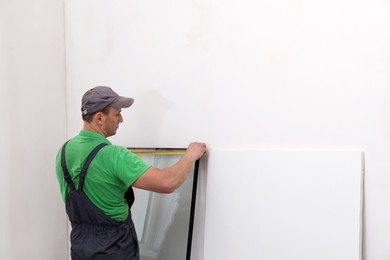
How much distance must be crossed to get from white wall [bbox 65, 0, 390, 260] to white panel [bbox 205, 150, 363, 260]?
6 centimetres

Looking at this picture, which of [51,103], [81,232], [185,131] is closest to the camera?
[81,232]

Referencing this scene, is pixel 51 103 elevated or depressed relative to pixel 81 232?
elevated

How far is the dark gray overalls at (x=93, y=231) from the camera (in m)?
1.76

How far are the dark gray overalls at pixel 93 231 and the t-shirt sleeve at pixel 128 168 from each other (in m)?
0.11

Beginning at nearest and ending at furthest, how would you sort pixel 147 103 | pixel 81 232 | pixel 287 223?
pixel 287 223
pixel 81 232
pixel 147 103

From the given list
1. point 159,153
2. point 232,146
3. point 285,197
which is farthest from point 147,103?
point 285,197

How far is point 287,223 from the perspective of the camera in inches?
65.8

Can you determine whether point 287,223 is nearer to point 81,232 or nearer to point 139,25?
point 81,232

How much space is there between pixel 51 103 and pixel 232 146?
134 cm

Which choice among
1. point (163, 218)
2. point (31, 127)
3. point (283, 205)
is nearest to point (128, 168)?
point (163, 218)

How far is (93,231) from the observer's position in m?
1.80

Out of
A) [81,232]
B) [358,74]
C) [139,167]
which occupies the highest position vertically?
[358,74]

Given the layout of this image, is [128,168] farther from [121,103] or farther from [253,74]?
[253,74]

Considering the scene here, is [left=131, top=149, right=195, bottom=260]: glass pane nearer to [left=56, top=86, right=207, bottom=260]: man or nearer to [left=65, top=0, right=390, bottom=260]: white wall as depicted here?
[left=65, top=0, right=390, bottom=260]: white wall
